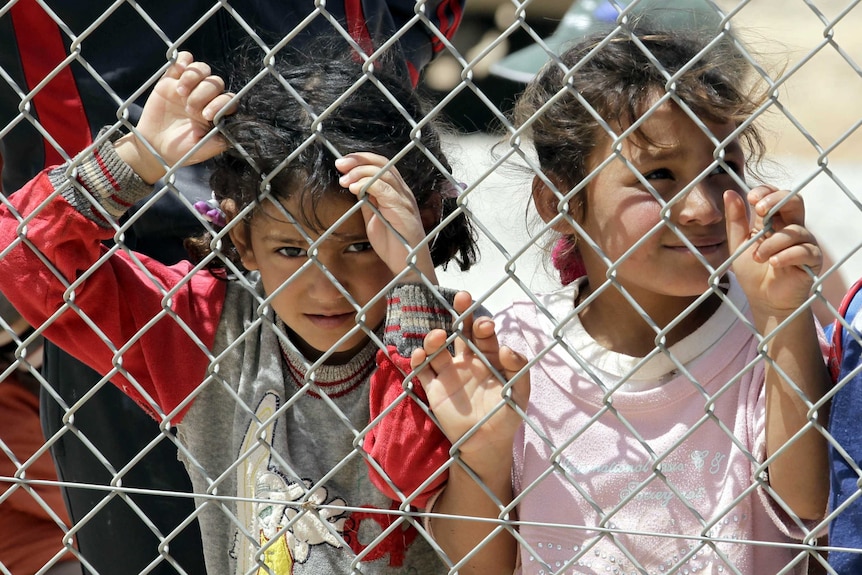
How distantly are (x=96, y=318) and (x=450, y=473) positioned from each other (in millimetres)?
715

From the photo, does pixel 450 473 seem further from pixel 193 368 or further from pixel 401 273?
pixel 193 368

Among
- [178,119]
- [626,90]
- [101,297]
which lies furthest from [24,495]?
[626,90]

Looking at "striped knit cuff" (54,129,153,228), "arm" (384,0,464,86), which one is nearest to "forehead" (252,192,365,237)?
"striped knit cuff" (54,129,153,228)

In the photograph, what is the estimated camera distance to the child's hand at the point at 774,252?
154 centimetres

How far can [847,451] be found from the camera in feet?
5.53

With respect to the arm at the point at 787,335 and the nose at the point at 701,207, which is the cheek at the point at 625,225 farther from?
the arm at the point at 787,335

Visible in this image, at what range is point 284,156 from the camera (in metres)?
1.97

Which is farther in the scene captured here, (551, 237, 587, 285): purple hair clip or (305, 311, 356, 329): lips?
(551, 237, 587, 285): purple hair clip

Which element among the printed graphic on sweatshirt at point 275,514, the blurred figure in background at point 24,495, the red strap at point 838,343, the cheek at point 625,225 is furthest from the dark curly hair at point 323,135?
the blurred figure in background at point 24,495

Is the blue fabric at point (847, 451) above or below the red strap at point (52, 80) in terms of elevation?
below

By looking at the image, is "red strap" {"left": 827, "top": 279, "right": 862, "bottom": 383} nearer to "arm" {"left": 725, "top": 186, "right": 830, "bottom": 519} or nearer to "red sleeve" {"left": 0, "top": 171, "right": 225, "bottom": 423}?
"arm" {"left": 725, "top": 186, "right": 830, "bottom": 519}

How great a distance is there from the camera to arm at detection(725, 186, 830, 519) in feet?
5.08

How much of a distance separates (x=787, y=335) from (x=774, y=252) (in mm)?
170

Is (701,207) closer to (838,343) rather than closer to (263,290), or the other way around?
(838,343)
